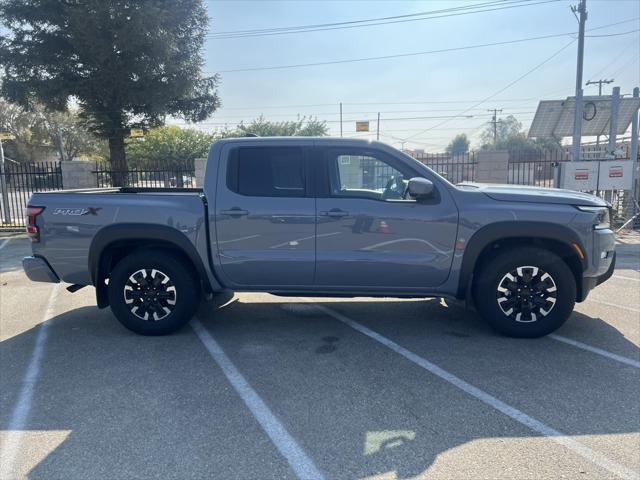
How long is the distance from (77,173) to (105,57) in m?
3.44

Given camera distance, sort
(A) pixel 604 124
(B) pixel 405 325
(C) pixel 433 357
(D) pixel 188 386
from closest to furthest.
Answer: (D) pixel 188 386
(C) pixel 433 357
(B) pixel 405 325
(A) pixel 604 124

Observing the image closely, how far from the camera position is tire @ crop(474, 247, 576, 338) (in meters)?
4.72

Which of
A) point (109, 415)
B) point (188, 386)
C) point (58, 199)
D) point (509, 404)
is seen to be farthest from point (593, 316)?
point (58, 199)

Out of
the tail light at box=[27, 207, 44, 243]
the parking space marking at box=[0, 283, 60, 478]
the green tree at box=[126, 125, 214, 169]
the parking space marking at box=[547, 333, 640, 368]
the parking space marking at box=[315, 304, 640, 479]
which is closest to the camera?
the parking space marking at box=[315, 304, 640, 479]

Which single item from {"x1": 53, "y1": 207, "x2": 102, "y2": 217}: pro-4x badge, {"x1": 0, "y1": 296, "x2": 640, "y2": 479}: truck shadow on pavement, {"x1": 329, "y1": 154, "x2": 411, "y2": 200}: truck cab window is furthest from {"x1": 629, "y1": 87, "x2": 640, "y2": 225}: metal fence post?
{"x1": 53, "y1": 207, "x2": 102, "y2": 217}: pro-4x badge

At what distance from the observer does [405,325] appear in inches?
213

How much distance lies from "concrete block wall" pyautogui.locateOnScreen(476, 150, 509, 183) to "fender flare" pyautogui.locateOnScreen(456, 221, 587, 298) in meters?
10.1

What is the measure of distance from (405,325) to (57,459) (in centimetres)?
354

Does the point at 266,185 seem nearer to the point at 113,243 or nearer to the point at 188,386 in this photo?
the point at 113,243

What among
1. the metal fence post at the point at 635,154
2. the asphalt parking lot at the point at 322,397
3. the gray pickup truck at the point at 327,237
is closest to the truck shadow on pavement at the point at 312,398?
the asphalt parking lot at the point at 322,397

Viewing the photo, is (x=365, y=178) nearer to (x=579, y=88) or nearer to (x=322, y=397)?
(x=322, y=397)

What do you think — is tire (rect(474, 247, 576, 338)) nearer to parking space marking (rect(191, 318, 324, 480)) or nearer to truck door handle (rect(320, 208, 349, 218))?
truck door handle (rect(320, 208, 349, 218))

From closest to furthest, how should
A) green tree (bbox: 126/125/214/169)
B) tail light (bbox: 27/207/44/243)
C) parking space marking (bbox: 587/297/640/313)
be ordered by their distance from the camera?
tail light (bbox: 27/207/44/243), parking space marking (bbox: 587/297/640/313), green tree (bbox: 126/125/214/169)

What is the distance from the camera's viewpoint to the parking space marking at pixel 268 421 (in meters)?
2.84
